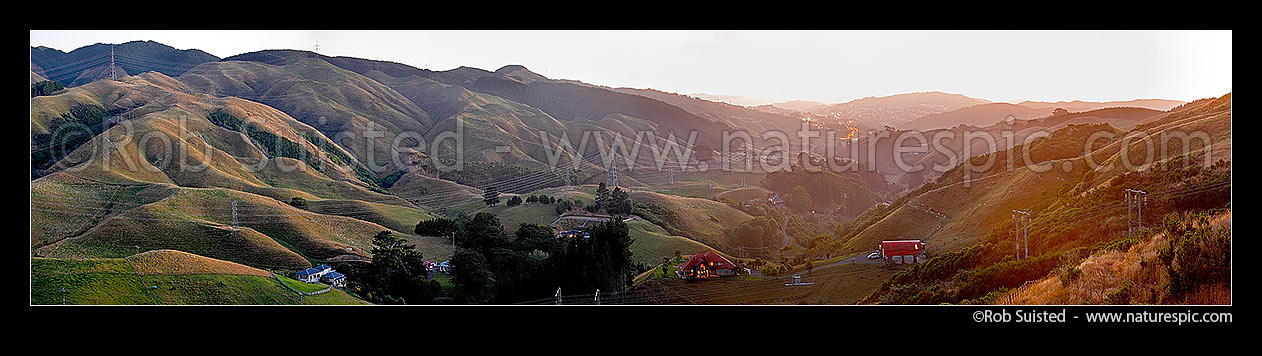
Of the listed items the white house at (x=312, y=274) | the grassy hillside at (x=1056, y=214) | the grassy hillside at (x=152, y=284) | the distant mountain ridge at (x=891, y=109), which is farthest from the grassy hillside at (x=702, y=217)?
the distant mountain ridge at (x=891, y=109)

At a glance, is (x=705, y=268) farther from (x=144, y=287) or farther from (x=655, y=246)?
(x=144, y=287)

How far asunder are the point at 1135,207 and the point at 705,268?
22.6 feet

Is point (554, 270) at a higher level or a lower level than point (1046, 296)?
lower

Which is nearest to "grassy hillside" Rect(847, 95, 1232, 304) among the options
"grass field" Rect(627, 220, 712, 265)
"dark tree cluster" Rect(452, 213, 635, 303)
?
"dark tree cluster" Rect(452, 213, 635, 303)

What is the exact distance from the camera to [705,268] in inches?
519

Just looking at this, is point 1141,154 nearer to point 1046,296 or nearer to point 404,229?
point 1046,296

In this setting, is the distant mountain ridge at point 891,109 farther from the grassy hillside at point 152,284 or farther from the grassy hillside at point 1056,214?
the grassy hillside at point 152,284

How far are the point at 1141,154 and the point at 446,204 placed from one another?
29479 millimetres

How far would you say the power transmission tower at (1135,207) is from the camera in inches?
363

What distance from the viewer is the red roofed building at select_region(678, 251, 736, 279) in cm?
1295

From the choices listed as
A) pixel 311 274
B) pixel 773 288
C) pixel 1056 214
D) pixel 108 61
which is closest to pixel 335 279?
pixel 311 274

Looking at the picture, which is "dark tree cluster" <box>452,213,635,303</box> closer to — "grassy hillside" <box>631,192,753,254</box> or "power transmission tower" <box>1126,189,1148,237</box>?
"power transmission tower" <box>1126,189,1148,237</box>

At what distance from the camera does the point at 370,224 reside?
24594 millimetres
